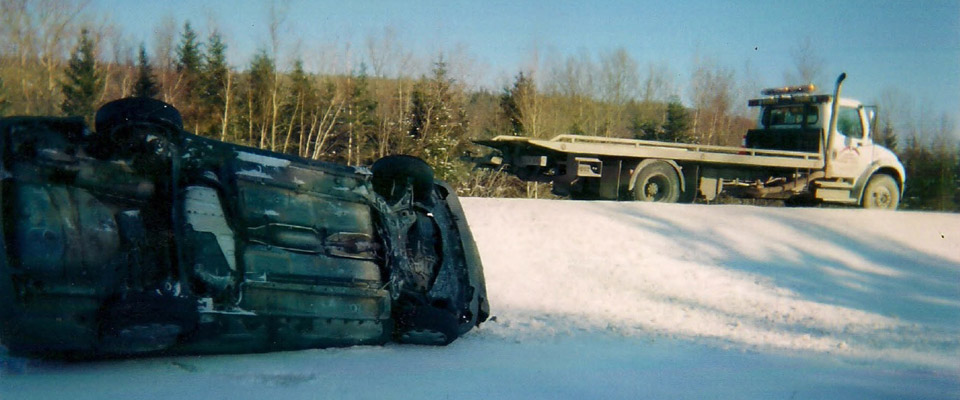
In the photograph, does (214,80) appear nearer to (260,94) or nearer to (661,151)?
(260,94)

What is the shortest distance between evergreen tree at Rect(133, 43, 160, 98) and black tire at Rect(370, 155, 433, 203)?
22229 mm

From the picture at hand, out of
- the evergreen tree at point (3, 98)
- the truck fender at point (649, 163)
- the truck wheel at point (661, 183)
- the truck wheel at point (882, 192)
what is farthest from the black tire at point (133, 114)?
the truck wheel at point (882, 192)

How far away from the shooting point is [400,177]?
5719 millimetres

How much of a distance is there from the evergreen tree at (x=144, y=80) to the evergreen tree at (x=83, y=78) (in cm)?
123

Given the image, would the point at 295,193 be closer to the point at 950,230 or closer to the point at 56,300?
the point at 56,300

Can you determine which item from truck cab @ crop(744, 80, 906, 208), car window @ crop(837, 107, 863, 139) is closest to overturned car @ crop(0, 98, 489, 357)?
truck cab @ crop(744, 80, 906, 208)

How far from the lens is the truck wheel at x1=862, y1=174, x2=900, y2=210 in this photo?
1675cm

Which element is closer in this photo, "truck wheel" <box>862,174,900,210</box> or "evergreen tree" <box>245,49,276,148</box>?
"truck wheel" <box>862,174,900,210</box>

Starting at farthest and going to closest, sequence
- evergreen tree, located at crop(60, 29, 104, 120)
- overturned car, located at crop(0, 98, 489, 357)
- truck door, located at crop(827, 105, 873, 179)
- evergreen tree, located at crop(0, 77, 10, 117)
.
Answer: evergreen tree, located at crop(60, 29, 104, 120)
truck door, located at crop(827, 105, 873, 179)
evergreen tree, located at crop(0, 77, 10, 117)
overturned car, located at crop(0, 98, 489, 357)

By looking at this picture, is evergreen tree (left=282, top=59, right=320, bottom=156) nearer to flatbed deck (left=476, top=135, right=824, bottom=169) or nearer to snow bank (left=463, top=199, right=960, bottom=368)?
flatbed deck (left=476, top=135, right=824, bottom=169)

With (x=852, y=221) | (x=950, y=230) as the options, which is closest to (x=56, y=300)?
(x=852, y=221)

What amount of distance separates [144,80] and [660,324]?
23925 millimetres

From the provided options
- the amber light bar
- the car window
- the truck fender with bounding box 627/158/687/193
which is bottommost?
the truck fender with bounding box 627/158/687/193

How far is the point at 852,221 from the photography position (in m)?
12.2
